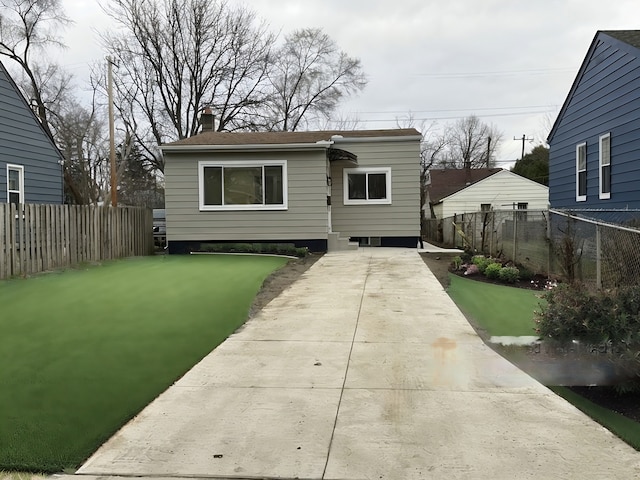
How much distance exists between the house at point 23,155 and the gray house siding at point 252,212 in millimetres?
4158

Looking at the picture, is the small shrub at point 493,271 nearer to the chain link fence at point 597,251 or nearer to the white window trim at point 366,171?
the chain link fence at point 597,251

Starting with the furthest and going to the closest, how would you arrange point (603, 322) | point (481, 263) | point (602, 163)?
point (602, 163) < point (481, 263) < point (603, 322)

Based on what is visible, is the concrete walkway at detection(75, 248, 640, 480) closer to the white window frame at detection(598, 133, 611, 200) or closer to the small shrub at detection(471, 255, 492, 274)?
the small shrub at detection(471, 255, 492, 274)

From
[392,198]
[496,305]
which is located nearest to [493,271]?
[496,305]

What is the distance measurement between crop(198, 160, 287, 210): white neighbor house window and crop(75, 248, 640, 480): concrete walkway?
32.3ft

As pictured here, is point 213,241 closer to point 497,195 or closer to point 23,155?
point 23,155

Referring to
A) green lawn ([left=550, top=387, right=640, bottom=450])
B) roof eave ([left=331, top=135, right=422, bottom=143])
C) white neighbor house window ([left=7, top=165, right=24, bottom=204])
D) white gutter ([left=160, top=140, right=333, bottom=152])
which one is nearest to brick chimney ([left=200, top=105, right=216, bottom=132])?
white gutter ([left=160, top=140, right=333, bottom=152])

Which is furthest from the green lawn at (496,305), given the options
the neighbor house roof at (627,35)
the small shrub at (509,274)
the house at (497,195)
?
the house at (497,195)

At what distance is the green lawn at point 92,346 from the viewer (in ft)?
11.2

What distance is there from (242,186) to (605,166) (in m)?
9.99

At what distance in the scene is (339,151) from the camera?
1587cm

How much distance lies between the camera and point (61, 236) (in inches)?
449

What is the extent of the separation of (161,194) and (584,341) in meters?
44.0

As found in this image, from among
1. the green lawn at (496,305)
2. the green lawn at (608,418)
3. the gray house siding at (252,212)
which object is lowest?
the green lawn at (608,418)
